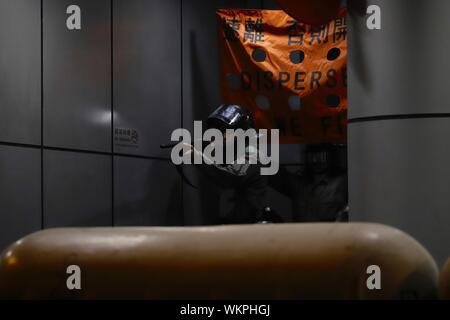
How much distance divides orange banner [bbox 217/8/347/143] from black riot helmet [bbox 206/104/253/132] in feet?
1.10

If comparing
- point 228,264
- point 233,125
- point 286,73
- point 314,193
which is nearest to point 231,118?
point 233,125

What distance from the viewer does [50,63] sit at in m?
4.02

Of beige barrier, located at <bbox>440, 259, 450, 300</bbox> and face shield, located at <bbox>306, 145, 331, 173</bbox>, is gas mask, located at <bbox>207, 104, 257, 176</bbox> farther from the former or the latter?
beige barrier, located at <bbox>440, 259, 450, 300</bbox>

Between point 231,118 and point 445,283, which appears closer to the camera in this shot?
point 445,283

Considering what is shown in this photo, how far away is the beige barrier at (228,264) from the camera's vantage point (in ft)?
5.30

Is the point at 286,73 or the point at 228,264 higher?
the point at 286,73

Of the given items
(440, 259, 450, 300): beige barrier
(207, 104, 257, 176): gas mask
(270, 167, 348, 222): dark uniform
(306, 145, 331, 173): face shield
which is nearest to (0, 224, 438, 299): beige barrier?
(440, 259, 450, 300): beige barrier

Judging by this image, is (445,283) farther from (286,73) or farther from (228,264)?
(286,73)

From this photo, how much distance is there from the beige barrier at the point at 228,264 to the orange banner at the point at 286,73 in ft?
12.4

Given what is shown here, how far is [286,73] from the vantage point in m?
5.61

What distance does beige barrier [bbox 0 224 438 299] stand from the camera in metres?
1.62

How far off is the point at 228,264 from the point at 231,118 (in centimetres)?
350
